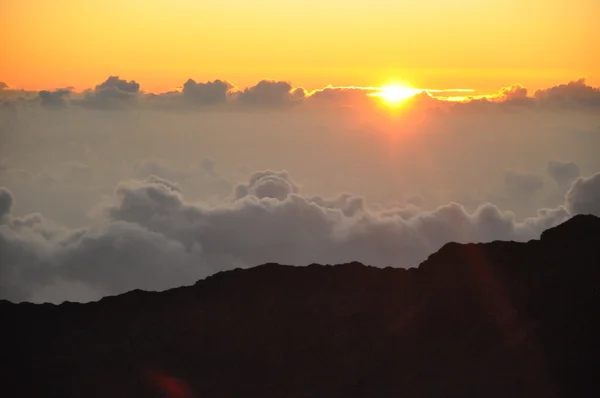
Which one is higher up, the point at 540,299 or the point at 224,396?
the point at 540,299

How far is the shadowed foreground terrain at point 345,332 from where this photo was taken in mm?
79625

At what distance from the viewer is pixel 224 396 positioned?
297ft

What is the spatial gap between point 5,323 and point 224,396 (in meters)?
35.3

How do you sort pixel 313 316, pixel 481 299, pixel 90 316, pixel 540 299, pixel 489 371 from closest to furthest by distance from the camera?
1. pixel 489 371
2. pixel 540 299
3. pixel 481 299
4. pixel 313 316
5. pixel 90 316

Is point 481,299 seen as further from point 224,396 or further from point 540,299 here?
point 224,396

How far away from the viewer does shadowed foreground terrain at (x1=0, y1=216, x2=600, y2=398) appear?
79625mm

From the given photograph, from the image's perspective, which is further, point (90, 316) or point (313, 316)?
point (90, 316)

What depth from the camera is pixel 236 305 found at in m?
112

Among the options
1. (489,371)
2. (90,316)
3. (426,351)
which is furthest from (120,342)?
(489,371)

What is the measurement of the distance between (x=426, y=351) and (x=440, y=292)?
1245 centimetres

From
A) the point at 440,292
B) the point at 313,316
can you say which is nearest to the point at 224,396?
the point at 313,316

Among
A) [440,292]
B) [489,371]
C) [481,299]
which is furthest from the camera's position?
[440,292]

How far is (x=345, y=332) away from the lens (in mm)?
99500

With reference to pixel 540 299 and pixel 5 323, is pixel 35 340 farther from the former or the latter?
pixel 540 299
